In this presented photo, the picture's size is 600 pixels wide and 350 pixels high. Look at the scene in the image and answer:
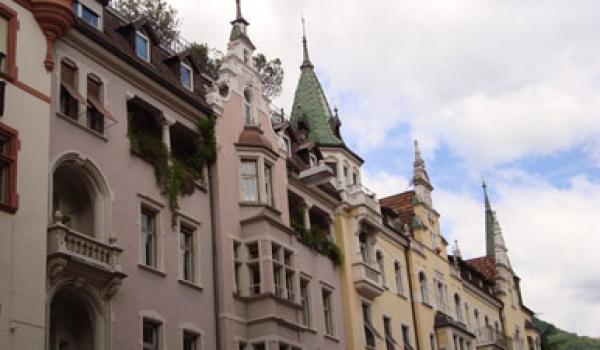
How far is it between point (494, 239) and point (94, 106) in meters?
50.8

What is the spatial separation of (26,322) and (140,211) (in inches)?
298

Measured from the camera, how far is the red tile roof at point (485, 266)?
71.1 meters

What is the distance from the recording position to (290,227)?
3719 cm

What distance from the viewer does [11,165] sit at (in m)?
24.5

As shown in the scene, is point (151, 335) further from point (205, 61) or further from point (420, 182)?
point (420, 182)

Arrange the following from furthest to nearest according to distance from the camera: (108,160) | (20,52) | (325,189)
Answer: (325,189)
(108,160)
(20,52)

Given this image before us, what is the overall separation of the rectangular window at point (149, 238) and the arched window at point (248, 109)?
7.76 m

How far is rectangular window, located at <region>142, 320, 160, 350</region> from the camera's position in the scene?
29.0 metres

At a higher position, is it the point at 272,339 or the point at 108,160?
the point at 108,160

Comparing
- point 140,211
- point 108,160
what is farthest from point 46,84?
point 140,211

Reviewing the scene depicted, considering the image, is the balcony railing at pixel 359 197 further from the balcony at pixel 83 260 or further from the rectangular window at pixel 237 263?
the balcony at pixel 83 260

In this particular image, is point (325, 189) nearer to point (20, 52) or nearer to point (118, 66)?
point (118, 66)

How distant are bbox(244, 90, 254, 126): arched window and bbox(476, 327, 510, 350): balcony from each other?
87.7 ft

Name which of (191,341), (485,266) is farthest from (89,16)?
(485,266)
